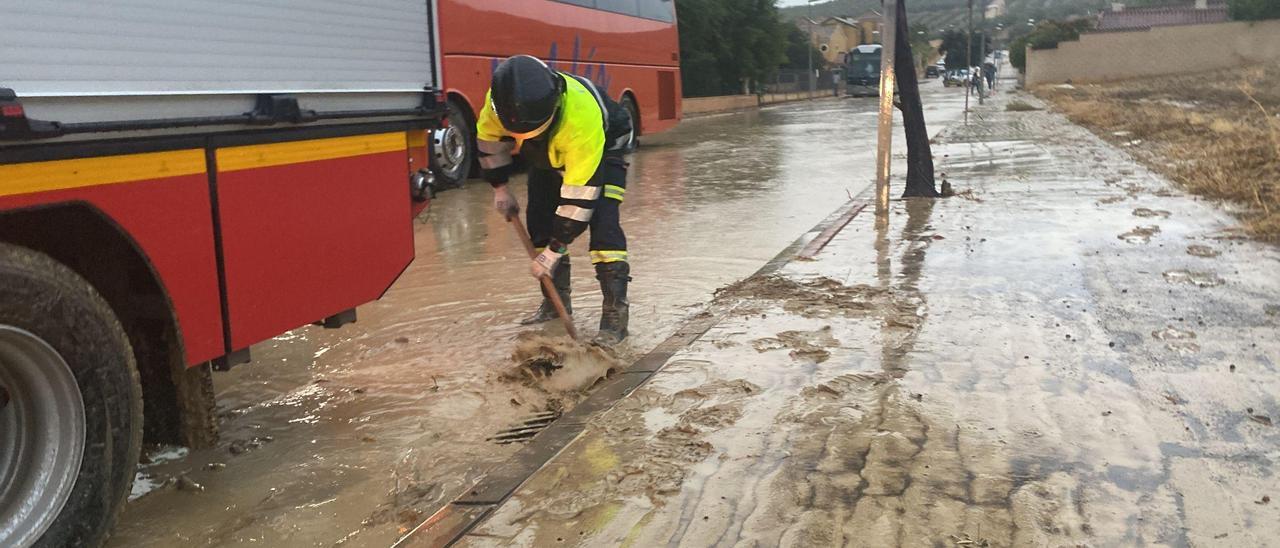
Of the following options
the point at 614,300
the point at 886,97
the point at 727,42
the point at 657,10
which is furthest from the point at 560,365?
the point at 727,42

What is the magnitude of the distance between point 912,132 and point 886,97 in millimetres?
1448

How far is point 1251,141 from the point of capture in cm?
1200

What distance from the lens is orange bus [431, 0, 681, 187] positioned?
13141 mm

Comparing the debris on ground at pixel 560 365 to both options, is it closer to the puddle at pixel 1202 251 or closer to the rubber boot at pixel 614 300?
the rubber boot at pixel 614 300

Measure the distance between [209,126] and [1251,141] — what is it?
11.7 m

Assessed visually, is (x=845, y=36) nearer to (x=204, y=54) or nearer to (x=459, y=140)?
(x=459, y=140)

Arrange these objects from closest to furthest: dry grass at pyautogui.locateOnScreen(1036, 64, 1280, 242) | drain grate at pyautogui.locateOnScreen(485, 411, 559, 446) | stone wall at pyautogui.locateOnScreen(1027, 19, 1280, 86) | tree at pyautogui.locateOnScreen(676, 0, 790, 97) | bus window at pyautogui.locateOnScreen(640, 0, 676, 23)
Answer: drain grate at pyautogui.locateOnScreen(485, 411, 559, 446) → dry grass at pyautogui.locateOnScreen(1036, 64, 1280, 242) → bus window at pyautogui.locateOnScreen(640, 0, 676, 23) → tree at pyautogui.locateOnScreen(676, 0, 790, 97) → stone wall at pyautogui.locateOnScreen(1027, 19, 1280, 86)

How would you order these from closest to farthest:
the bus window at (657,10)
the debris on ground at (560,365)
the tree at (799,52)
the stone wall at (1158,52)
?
1. the debris on ground at (560,365)
2. the bus window at (657,10)
3. the stone wall at (1158,52)
4. the tree at (799,52)

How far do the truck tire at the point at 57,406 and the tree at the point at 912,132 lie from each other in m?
8.44

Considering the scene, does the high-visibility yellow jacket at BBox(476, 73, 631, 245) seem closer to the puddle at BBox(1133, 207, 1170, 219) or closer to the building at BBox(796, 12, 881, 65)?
the puddle at BBox(1133, 207, 1170, 219)

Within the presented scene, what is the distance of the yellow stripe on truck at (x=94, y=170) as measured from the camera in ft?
8.88

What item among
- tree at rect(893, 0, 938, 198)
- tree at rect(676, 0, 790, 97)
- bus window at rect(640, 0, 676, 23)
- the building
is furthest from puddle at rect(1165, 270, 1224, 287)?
the building

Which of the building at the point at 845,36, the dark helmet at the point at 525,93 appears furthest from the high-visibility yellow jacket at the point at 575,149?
the building at the point at 845,36

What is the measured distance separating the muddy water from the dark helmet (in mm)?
1151
